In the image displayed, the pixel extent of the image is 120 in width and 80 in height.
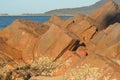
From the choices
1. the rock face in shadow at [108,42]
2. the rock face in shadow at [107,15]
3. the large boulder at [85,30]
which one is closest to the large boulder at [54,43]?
the rock face in shadow at [108,42]

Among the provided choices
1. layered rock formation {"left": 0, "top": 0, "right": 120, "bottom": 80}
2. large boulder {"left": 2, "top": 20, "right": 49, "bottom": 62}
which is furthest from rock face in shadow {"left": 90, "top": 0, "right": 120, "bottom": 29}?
large boulder {"left": 2, "top": 20, "right": 49, "bottom": 62}

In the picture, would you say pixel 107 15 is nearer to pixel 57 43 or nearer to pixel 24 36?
pixel 24 36

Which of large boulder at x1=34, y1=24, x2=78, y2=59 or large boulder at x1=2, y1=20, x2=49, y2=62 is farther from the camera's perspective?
large boulder at x1=2, y1=20, x2=49, y2=62

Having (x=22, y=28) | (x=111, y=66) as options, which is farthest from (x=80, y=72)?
(x=22, y=28)

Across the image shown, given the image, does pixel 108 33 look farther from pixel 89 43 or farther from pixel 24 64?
pixel 24 64

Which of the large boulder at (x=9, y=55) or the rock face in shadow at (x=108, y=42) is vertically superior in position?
the rock face in shadow at (x=108, y=42)

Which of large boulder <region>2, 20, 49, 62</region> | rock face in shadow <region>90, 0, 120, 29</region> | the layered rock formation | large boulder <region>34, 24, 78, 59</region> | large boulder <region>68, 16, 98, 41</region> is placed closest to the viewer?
the layered rock formation

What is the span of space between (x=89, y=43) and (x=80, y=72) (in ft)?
25.6

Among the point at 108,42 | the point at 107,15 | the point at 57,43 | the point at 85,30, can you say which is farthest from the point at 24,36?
the point at 107,15

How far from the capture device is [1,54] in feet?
84.0

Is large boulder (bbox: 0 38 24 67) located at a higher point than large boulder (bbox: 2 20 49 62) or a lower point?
lower

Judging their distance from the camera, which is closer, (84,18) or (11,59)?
(11,59)

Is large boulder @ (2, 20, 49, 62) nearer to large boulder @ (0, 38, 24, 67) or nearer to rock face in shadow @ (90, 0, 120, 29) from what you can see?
large boulder @ (0, 38, 24, 67)

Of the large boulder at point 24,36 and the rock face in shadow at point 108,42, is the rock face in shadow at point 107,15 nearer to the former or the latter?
the rock face in shadow at point 108,42
